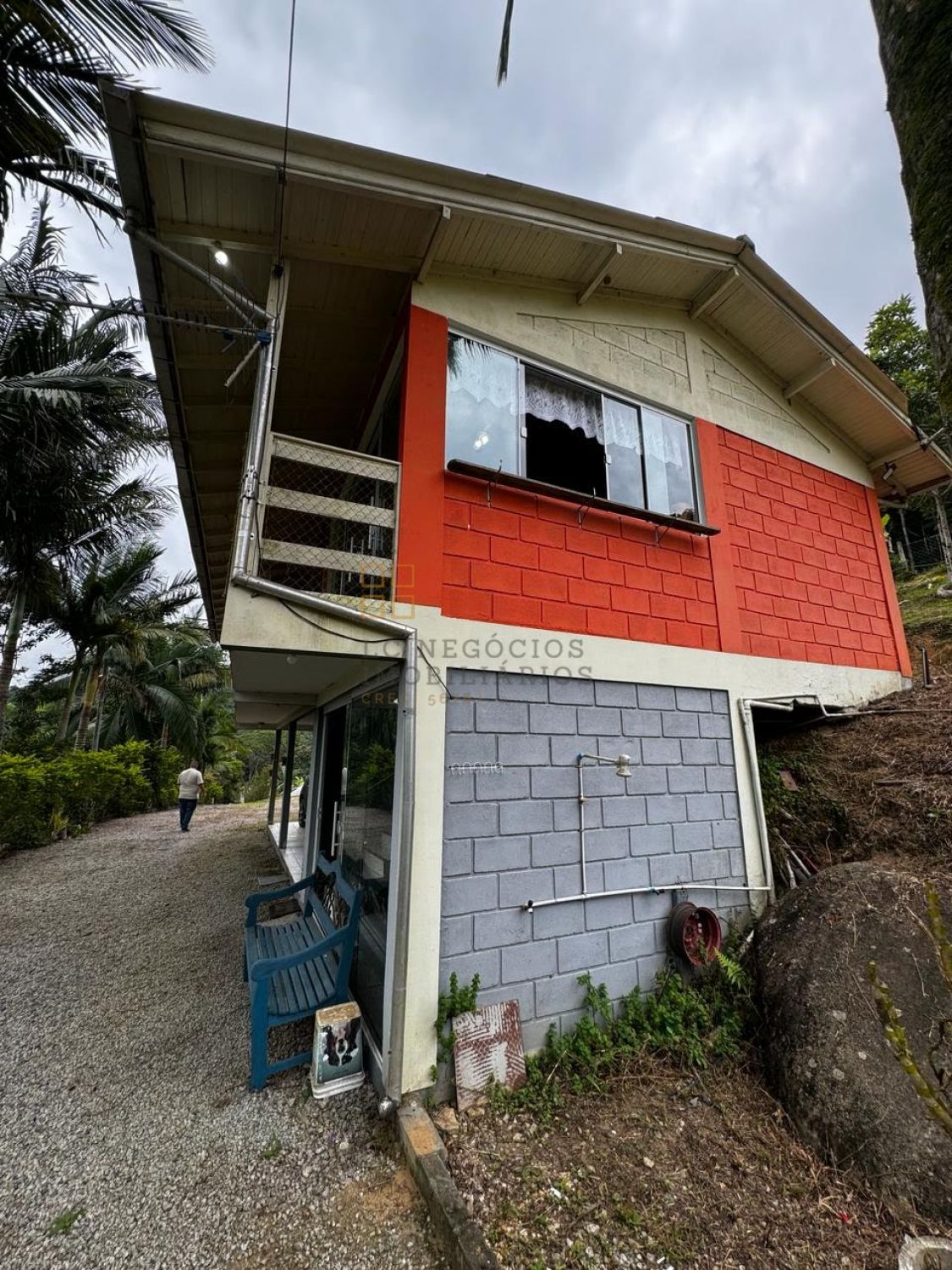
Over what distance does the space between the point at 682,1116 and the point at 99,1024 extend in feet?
14.4

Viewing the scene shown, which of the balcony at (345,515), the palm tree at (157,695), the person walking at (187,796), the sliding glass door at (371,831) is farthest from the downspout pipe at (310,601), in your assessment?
the palm tree at (157,695)

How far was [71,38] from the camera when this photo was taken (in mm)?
4770

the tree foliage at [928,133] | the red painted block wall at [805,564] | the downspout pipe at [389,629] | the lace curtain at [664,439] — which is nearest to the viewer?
the tree foliage at [928,133]

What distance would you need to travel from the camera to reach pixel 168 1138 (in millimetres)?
2943

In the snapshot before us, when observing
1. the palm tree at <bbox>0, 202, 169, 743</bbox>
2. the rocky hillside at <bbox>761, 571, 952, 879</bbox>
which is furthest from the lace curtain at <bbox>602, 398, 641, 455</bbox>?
the palm tree at <bbox>0, 202, 169, 743</bbox>

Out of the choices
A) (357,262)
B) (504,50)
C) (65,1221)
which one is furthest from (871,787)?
(357,262)

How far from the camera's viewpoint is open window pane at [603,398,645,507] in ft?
15.8

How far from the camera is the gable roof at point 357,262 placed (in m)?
3.37

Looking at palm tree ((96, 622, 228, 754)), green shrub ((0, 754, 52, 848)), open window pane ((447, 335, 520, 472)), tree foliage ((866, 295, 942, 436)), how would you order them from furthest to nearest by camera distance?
tree foliage ((866, 295, 942, 436)) < palm tree ((96, 622, 228, 754)) < green shrub ((0, 754, 52, 848)) < open window pane ((447, 335, 520, 472))

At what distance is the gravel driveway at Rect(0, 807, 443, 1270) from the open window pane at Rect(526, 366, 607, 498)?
4.71 m

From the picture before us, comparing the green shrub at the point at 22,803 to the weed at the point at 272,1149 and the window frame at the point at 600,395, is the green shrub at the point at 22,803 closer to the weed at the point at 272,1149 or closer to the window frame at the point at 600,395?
the weed at the point at 272,1149

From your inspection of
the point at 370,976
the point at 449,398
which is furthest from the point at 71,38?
the point at 370,976

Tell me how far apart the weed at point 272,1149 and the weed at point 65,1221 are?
32.3 inches

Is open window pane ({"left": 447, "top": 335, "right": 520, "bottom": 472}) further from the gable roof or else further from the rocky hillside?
the rocky hillside
